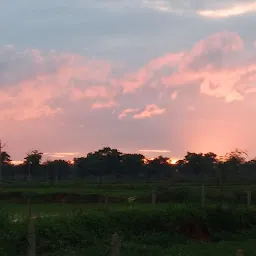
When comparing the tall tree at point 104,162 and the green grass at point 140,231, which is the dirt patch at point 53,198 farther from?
the tall tree at point 104,162

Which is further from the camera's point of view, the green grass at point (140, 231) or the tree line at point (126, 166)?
Answer: the tree line at point (126, 166)

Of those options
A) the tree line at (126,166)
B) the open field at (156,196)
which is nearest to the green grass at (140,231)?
the open field at (156,196)

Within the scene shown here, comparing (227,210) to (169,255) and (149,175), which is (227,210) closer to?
(169,255)

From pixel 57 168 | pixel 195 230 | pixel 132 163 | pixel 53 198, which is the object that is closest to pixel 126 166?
pixel 132 163

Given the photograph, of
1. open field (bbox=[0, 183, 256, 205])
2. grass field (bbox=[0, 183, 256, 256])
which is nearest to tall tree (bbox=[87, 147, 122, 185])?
open field (bbox=[0, 183, 256, 205])

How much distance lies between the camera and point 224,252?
18.6 m

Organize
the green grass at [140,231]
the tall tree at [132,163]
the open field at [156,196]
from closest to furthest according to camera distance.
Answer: the green grass at [140,231] → the open field at [156,196] → the tall tree at [132,163]

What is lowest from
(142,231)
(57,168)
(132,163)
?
(142,231)

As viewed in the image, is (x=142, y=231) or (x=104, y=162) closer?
(x=142, y=231)

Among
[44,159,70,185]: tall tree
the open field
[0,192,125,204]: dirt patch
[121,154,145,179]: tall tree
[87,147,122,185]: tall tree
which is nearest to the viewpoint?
the open field

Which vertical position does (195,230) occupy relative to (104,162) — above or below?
below

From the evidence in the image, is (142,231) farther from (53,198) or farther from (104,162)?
(104,162)

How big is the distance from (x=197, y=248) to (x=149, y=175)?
403 ft

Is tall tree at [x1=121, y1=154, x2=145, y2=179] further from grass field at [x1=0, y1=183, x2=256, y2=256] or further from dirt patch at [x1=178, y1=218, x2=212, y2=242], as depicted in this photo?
dirt patch at [x1=178, y1=218, x2=212, y2=242]
